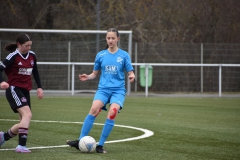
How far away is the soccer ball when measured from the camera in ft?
26.5

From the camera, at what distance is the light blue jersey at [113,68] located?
8586 mm

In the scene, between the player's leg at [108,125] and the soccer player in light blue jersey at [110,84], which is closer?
the player's leg at [108,125]

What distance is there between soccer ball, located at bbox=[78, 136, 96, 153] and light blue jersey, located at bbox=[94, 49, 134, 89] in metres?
0.90

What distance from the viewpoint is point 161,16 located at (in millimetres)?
29969

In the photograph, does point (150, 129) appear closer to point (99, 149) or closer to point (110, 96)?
point (110, 96)

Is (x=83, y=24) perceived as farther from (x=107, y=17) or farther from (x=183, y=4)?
(x=183, y=4)

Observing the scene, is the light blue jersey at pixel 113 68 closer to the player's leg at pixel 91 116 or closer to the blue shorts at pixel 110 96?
the blue shorts at pixel 110 96

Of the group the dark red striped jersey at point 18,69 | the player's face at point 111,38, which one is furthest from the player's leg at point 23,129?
the player's face at point 111,38

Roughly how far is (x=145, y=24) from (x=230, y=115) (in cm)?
1568

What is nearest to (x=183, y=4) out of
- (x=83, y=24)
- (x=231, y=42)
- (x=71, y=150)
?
(x=231, y=42)

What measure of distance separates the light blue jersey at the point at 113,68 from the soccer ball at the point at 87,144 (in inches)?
35.3

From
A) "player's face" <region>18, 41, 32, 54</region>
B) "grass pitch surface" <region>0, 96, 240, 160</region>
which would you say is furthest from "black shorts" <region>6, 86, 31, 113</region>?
"grass pitch surface" <region>0, 96, 240, 160</region>

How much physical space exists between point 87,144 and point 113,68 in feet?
4.18

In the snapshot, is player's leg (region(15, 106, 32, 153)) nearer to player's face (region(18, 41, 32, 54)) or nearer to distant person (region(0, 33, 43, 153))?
distant person (region(0, 33, 43, 153))
